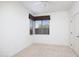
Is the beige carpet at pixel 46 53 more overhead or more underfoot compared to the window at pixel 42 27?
more underfoot

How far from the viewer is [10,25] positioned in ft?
14.0

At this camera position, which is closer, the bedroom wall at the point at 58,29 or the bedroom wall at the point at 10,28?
the bedroom wall at the point at 10,28

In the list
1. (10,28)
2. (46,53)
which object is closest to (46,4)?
(10,28)

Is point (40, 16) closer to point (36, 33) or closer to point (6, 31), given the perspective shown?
point (36, 33)

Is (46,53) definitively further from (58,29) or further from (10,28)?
(58,29)

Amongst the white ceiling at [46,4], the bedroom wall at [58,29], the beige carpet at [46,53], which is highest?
the white ceiling at [46,4]

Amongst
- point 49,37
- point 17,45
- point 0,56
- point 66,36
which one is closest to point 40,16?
point 49,37

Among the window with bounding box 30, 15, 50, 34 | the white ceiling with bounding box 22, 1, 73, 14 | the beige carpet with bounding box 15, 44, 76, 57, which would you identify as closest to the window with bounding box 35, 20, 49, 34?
the window with bounding box 30, 15, 50, 34

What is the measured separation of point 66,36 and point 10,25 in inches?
155

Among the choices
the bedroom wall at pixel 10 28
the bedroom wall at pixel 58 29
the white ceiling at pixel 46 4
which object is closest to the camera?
the bedroom wall at pixel 10 28

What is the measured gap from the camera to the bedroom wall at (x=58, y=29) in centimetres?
701

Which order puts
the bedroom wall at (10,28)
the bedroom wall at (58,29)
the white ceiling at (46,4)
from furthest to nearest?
the bedroom wall at (58,29)
the white ceiling at (46,4)
the bedroom wall at (10,28)

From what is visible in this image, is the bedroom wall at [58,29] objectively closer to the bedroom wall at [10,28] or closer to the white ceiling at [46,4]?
the white ceiling at [46,4]

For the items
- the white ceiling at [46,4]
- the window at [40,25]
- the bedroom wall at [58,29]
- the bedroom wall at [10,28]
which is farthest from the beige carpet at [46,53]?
the window at [40,25]
